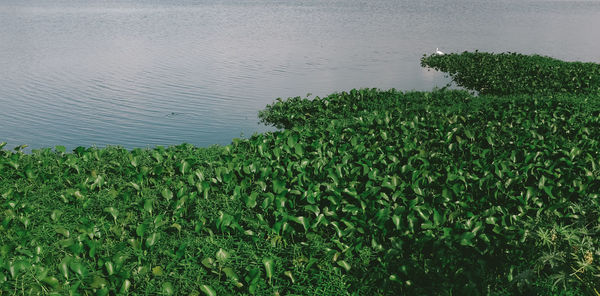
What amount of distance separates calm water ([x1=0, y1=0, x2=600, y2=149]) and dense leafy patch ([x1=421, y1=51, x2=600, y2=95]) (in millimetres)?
1059

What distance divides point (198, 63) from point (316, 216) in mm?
13723

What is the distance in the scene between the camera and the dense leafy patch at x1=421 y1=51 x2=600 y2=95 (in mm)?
12266

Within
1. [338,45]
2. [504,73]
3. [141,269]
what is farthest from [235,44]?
[141,269]

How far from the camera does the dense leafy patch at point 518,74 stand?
40.2 feet

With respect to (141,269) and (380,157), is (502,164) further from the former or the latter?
(141,269)

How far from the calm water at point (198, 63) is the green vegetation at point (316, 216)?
146 inches

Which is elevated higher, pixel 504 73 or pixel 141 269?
pixel 504 73

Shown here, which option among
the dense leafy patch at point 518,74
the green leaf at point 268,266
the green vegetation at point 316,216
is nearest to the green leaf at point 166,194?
the green vegetation at point 316,216

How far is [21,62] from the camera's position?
16.9m

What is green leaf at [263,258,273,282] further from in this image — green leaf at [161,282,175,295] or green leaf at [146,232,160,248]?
green leaf at [146,232,160,248]

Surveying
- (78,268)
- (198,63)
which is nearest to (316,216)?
(78,268)

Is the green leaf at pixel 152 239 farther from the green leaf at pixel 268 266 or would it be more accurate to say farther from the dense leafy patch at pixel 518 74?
the dense leafy patch at pixel 518 74

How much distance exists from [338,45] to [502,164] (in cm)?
1726

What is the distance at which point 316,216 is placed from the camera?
15.9 ft
